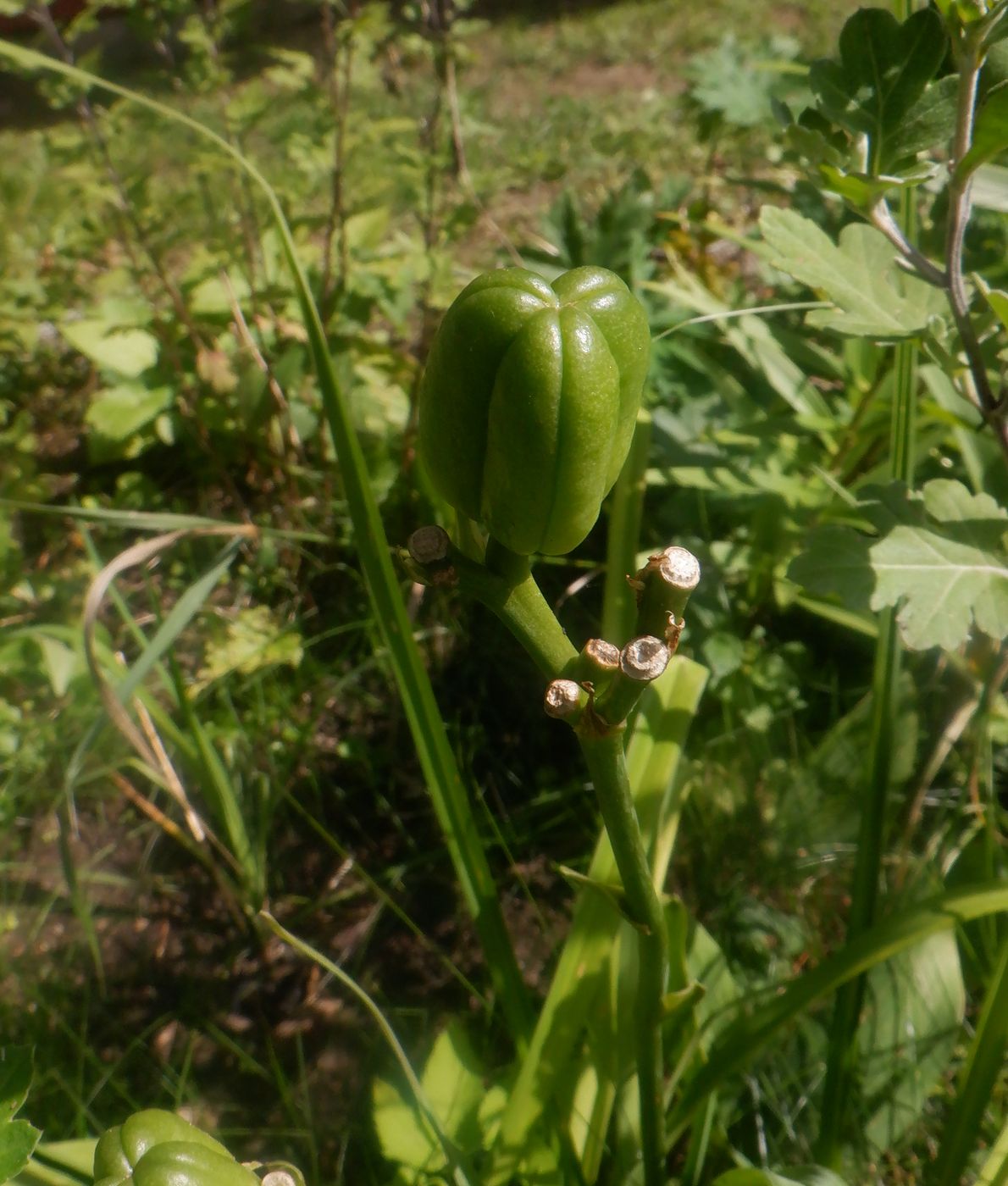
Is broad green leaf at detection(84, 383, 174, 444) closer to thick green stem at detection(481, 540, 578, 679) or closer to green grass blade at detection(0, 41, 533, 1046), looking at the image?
green grass blade at detection(0, 41, 533, 1046)

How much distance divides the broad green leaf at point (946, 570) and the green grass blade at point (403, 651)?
1.67ft

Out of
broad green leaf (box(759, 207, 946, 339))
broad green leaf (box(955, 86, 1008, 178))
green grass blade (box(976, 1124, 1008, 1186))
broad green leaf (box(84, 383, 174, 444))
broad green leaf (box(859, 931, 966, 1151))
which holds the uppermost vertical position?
broad green leaf (box(955, 86, 1008, 178))

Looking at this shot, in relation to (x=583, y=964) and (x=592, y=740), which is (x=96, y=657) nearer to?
(x=583, y=964)

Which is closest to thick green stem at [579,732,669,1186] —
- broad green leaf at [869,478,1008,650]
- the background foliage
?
the background foliage

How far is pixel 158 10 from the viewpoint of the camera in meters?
2.47

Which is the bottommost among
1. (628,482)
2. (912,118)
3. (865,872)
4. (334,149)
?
(865,872)

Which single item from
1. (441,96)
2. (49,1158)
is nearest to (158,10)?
(441,96)

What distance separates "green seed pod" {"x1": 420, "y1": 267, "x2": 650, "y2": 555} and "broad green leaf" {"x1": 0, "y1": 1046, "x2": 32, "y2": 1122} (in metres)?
0.60

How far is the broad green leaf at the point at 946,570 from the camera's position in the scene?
102 centimetres

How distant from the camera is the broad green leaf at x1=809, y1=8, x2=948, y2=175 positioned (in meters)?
0.97

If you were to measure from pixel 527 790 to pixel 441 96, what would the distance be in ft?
4.94

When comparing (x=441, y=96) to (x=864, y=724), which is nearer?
(x=864, y=724)

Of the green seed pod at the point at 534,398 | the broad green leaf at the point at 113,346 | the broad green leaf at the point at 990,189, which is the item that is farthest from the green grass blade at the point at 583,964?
the broad green leaf at the point at 113,346

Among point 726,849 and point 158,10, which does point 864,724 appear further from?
point 158,10
